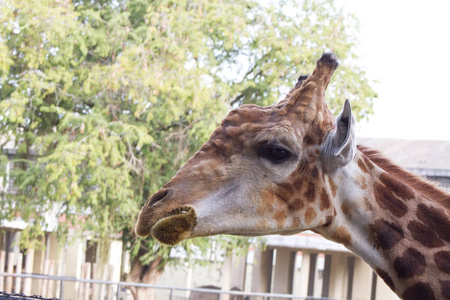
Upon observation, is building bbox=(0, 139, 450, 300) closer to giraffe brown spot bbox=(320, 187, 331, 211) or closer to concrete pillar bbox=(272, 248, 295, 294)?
concrete pillar bbox=(272, 248, 295, 294)

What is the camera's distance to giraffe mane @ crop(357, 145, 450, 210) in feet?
7.01

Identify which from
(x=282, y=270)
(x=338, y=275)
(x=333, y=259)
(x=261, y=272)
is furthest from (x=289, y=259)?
(x=338, y=275)

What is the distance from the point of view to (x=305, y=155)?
6.39 feet

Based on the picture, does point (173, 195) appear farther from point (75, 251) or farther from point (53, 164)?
point (75, 251)

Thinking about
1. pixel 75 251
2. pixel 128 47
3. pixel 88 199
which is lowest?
pixel 75 251

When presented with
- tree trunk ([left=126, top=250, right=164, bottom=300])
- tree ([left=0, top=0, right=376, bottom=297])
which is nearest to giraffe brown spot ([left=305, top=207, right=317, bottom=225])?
tree ([left=0, top=0, right=376, bottom=297])

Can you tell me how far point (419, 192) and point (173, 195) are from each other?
0.82m

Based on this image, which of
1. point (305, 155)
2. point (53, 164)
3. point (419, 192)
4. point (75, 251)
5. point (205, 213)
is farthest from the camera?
point (75, 251)

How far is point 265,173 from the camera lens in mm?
1916

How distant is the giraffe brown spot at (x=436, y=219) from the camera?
1.97 meters

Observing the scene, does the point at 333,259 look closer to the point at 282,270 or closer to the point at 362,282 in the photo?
the point at 362,282

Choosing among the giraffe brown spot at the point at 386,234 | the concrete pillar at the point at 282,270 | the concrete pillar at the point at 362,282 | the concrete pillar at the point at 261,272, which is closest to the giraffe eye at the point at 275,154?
the giraffe brown spot at the point at 386,234

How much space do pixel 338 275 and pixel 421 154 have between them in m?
4.07

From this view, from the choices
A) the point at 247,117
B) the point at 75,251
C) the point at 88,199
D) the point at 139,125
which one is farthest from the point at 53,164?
the point at 247,117
